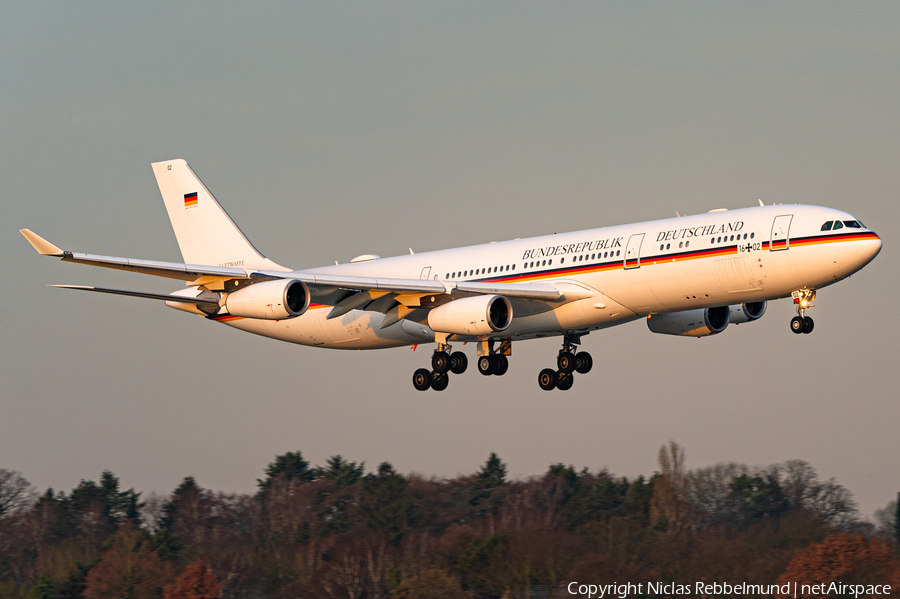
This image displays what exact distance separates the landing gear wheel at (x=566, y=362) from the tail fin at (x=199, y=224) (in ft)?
53.1

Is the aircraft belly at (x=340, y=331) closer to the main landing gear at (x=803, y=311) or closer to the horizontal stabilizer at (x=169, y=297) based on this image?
the horizontal stabilizer at (x=169, y=297)

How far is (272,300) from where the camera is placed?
141 feet

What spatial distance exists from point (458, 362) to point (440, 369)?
1068 millimetres

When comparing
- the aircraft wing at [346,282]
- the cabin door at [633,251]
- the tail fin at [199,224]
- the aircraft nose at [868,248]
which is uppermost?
the tail fin at [199,224]

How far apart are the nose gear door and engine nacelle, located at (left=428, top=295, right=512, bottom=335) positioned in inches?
406

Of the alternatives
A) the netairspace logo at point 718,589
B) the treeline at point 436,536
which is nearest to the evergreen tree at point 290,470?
the treeline at point 436,536

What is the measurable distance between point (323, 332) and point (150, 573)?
42.5 metres

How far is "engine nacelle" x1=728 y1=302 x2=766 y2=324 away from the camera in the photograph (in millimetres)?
48781

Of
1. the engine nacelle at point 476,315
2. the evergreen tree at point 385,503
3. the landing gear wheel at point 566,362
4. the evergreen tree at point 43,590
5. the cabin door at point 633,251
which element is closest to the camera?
the cabin door at point 633,251

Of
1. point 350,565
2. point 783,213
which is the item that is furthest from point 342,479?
point 783,213

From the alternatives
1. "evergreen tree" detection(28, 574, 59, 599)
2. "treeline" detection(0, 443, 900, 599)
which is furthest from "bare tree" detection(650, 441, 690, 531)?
"evergreen tree" detection(28, 574, 59, 599)

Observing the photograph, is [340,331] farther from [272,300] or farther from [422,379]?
[272,300]

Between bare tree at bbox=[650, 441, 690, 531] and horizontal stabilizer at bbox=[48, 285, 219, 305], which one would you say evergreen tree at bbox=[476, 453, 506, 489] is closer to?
bare tree at bbox=[650, 441, 690, 531]

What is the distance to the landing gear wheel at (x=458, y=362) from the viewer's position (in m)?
50.0
